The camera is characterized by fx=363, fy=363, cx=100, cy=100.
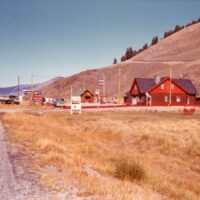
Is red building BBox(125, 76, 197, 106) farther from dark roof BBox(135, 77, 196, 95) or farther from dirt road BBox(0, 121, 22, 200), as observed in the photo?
dirt road BBox(0, 121, 22, 200)

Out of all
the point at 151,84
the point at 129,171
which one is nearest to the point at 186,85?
the point at 151,84

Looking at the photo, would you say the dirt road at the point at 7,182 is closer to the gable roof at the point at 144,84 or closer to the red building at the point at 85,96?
the gable roof at the point at 144,84

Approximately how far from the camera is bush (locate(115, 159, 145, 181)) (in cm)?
1198

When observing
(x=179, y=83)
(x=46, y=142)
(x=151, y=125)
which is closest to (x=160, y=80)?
(x=179, y=83)

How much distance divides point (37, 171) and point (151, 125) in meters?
21.3

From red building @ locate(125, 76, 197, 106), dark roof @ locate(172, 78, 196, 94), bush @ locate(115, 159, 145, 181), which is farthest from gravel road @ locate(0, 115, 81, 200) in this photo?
dark roof @ locate(172, 78, 196, 94)

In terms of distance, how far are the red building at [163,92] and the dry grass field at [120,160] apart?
41220 mm

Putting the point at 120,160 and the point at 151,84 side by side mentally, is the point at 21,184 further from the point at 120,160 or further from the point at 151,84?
the point at 151,84

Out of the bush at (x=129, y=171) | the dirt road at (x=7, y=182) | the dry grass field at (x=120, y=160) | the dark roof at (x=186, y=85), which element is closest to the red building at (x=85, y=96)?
the dark roof at (x=186, y=85)

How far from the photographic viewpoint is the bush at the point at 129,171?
39.3ft

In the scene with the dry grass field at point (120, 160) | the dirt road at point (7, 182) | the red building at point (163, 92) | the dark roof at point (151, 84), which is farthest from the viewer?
the dark roof at point (151, 84)

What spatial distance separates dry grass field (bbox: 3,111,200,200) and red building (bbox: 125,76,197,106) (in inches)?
1623

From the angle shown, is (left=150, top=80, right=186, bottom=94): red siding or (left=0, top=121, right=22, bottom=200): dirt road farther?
(left=150, top=80, right=186, bottom=94): red siding

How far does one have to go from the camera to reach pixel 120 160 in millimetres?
13820
